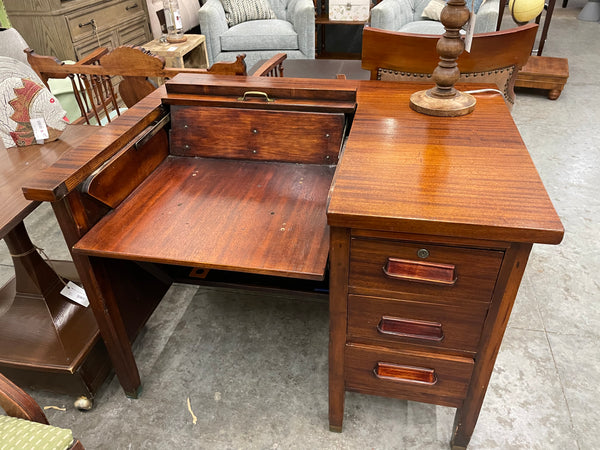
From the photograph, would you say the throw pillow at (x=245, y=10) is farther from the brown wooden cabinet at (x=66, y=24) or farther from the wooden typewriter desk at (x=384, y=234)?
the wooden typewriter desk at (x=384, y=234)

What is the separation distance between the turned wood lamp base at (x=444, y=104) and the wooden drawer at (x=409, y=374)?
2.10 feet

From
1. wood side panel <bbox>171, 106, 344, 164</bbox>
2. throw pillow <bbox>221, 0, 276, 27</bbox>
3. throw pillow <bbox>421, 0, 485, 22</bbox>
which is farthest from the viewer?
throw pillow <bbox>221, 0, 276, 27</bbox>

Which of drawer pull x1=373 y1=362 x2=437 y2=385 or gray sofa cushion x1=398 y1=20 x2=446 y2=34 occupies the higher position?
gray sofa cushion x1=398 y1=20 x2=446 y2=34

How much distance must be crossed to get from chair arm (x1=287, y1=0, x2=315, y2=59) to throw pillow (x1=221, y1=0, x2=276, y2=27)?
33 cm

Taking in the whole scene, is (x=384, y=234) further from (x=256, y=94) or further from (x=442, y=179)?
(x=256, y=94)

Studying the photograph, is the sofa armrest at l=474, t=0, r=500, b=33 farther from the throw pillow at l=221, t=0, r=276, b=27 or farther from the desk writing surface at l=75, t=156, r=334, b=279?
the desk writing surface at l=75, t=156, r=334, b=279

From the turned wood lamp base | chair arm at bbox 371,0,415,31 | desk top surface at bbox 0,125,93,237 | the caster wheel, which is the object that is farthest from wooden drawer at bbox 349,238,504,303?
chair arm at bbox 371,0,415,31

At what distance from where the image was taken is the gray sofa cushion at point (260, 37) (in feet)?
13.3

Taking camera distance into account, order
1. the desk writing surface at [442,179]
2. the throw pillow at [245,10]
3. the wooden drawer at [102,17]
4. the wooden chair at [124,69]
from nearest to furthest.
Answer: the desk writing surface at [442,179], the wooden chair at [124,69], the wooden drawer at [102,17], the throw pillow at [245,10]

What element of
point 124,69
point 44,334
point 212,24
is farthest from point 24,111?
point 212,24

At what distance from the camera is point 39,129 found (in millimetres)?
1665

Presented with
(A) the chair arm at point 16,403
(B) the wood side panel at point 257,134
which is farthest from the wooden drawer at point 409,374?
(A) the chair arm at point 16,403

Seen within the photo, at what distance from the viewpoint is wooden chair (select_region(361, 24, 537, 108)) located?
4.88 feet

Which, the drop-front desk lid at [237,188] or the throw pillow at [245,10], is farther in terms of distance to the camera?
the throw pillow at [245,10]
